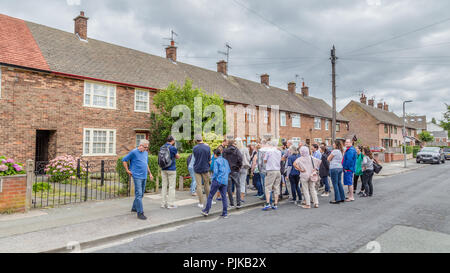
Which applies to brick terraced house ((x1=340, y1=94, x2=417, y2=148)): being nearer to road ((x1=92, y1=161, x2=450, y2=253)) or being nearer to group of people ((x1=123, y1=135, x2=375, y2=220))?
group of people ((x1=123, y1=135, x2=375, y2=220))

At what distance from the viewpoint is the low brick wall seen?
645cm

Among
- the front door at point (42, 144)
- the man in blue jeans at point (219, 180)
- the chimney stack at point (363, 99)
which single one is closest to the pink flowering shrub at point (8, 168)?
the man in blue jeans at point (219, 180)

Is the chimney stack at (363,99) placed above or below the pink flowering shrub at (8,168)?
above

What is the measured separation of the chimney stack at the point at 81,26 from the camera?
18875 millimetres

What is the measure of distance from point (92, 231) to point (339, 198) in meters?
6.80

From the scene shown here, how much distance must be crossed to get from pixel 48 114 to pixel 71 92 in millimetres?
1737

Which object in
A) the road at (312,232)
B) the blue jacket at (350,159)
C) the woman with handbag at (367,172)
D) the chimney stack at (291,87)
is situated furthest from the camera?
the chimney stack at (291,87)

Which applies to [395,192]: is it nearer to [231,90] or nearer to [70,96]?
[70,96]

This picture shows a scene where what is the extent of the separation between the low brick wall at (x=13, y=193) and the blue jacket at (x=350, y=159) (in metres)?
9.01

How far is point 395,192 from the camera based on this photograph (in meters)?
10.5

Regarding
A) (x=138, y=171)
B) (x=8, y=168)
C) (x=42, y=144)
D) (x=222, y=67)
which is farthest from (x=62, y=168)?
(x=222, y=67)

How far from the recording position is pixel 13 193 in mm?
6621

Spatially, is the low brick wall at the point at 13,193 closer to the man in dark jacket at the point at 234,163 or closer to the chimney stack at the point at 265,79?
the man in dark jacket at the point at 234,163
